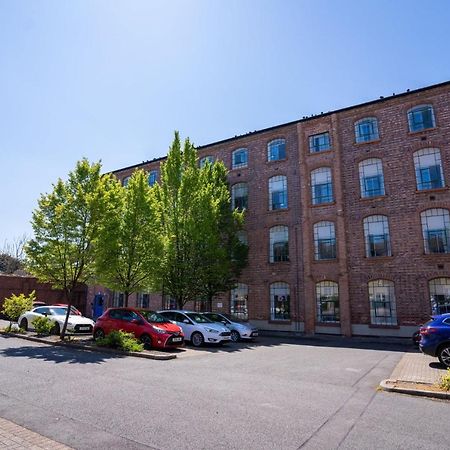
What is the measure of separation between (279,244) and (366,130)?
30.6 ft

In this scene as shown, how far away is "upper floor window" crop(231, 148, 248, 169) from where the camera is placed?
27.0m

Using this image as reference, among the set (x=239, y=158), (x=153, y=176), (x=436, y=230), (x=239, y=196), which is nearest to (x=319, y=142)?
(x=239, y=158)

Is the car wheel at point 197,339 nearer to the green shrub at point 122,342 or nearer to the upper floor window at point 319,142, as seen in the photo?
the green shrub at point 122,342

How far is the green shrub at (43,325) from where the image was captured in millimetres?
16109

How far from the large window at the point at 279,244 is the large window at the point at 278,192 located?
1.62 m

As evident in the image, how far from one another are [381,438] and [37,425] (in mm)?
4953

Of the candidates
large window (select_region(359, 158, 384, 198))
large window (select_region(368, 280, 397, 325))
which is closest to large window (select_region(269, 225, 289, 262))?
large window (select_region(359, 158, 384, 198))

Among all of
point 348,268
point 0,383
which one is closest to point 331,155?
point 348,268

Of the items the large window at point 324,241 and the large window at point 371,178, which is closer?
the large window at point 371,178

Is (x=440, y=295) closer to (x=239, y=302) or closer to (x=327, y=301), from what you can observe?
(x=327, y=301)

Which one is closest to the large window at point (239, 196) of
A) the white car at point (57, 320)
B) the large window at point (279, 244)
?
the large window at point (279, 244)

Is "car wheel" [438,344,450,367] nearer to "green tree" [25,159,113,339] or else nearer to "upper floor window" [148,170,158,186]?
"green tree" [25,159,113,339]

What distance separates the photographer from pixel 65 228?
15.0 metres

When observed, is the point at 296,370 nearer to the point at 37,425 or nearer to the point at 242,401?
the point at 242,401
